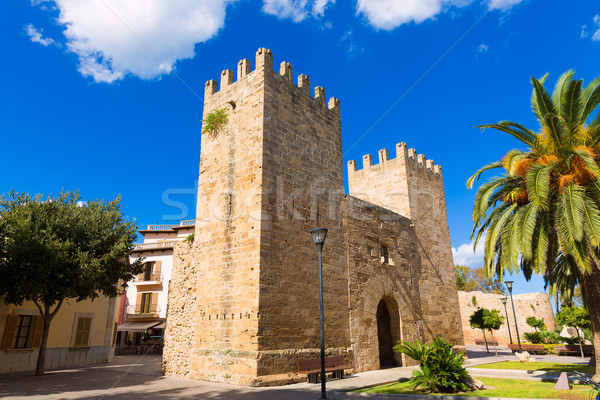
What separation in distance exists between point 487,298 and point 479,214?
912 inches

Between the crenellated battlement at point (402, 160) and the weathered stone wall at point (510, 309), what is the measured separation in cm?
1472

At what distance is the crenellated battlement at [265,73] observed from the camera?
11461 mm

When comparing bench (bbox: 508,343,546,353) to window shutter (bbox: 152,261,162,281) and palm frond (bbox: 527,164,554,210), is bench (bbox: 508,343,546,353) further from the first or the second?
window shutter (bbox: 152,261,162,281)

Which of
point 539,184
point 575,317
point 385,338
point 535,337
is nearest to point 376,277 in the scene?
point 385,338

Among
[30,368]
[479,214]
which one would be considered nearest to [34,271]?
[30,368]

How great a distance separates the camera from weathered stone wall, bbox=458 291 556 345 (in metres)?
29.0

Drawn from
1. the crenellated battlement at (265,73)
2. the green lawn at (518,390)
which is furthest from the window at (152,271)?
the green lawn at (518,390)

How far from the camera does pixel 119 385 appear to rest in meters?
9.66

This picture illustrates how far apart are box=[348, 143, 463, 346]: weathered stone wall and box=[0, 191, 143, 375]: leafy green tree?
10653mm

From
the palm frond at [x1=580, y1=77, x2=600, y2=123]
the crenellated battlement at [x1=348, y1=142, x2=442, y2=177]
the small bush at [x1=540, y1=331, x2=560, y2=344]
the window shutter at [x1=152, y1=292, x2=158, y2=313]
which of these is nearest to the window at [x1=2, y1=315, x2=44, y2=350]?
the window shutter at [x1=152, y1=292, x2=158, y2=313]

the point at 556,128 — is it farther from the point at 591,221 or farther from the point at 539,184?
the point at 591,221

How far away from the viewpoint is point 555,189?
29.1 ft

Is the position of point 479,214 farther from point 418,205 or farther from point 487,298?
point 487,298

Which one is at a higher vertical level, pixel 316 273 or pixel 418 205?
pixel 418 205
